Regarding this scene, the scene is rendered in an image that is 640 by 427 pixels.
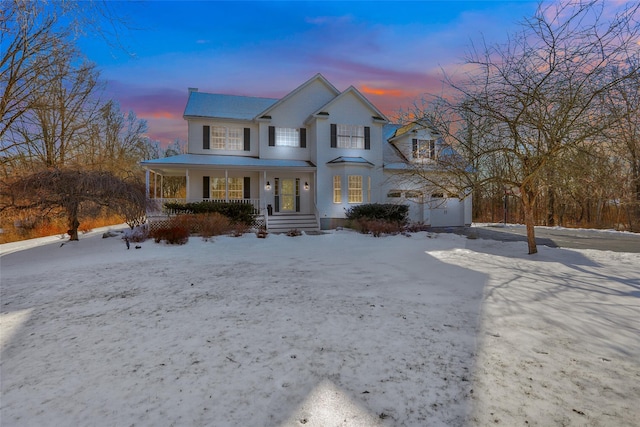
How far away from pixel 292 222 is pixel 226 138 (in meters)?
6.72

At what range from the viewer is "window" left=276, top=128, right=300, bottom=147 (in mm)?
17406

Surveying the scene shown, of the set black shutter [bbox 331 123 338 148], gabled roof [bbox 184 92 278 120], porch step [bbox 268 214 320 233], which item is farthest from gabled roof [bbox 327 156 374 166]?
gabled roof [bbox 184 92 278 120]

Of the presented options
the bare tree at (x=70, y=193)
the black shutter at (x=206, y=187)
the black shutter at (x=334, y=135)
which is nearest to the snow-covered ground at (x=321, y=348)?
the bare tree at (x=70, y=193)

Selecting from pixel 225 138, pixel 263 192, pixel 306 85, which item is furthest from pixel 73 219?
pixel 306 85

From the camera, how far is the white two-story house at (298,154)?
16.5 meters

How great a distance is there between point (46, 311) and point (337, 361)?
441 cm

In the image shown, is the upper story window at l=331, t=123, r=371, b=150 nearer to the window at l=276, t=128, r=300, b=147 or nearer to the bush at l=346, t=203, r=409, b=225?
the window at l=276, t=128, r=300, b=147

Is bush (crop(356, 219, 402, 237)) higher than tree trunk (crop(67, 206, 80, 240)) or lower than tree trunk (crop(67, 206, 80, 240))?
lower

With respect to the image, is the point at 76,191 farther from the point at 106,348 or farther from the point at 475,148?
the point at 475,148

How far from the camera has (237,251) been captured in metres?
9.15

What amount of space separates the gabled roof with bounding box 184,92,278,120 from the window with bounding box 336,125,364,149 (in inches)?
222

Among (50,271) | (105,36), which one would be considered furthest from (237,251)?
(105,36)

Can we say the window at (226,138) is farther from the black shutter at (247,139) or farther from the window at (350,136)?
the window at (350,136)

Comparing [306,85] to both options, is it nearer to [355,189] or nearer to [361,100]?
[361,100]
